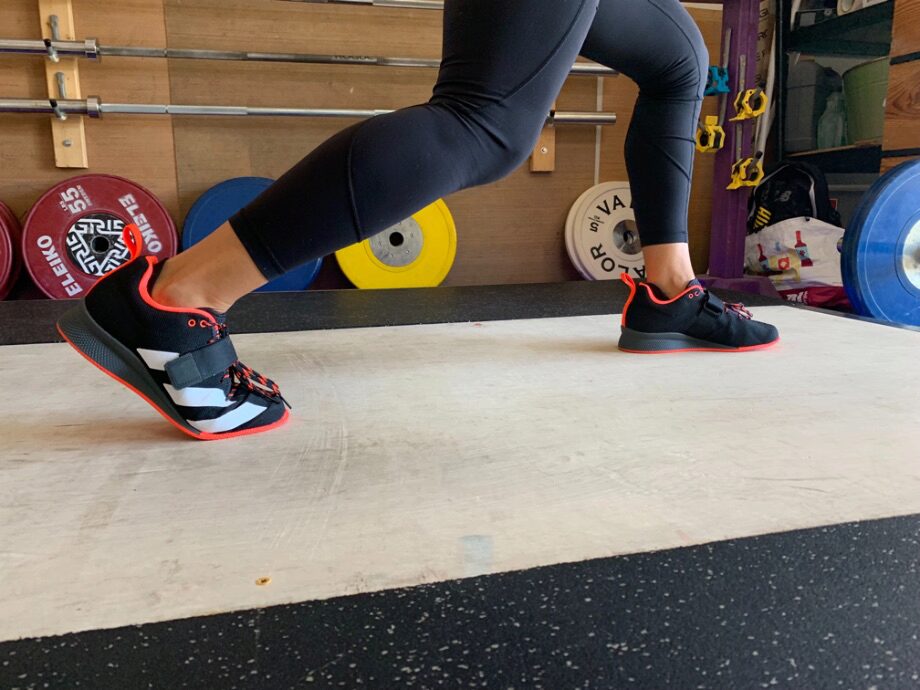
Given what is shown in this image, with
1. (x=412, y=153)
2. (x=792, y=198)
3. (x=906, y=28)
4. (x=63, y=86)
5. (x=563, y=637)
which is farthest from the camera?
(x=792, y=198)

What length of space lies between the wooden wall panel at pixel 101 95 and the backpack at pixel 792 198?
7.91 feet

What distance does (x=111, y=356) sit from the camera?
2.73 ft

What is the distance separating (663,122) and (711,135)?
1.35 meters

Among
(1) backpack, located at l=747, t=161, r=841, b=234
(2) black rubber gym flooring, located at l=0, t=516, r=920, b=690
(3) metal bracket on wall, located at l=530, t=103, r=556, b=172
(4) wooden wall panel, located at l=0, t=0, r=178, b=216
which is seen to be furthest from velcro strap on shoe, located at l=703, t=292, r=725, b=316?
(4) wooden wall panel, located at l=0, t=0, r=178, b=216

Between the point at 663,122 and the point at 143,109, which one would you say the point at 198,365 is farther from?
the point at 143,109

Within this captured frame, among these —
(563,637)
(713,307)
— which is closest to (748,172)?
(713,307)

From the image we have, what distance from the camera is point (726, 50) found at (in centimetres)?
246

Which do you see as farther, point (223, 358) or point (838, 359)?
point (838, 359)

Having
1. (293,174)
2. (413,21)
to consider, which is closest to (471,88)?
(293,174)

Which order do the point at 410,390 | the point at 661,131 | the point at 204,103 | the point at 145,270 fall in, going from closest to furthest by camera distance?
the point at 145,270 < the point at 410,390 < the point at 661,131 < the point at 204,103

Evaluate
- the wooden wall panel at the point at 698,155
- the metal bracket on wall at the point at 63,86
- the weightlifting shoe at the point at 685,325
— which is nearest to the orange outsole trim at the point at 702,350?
the weightlifting shoe at the point at 685,325

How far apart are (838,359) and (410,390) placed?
0.81m

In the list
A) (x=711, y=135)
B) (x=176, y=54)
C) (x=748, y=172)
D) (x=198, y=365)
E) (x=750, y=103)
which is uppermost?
(x=176, y=54)

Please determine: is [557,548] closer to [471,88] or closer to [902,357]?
[471,88]
